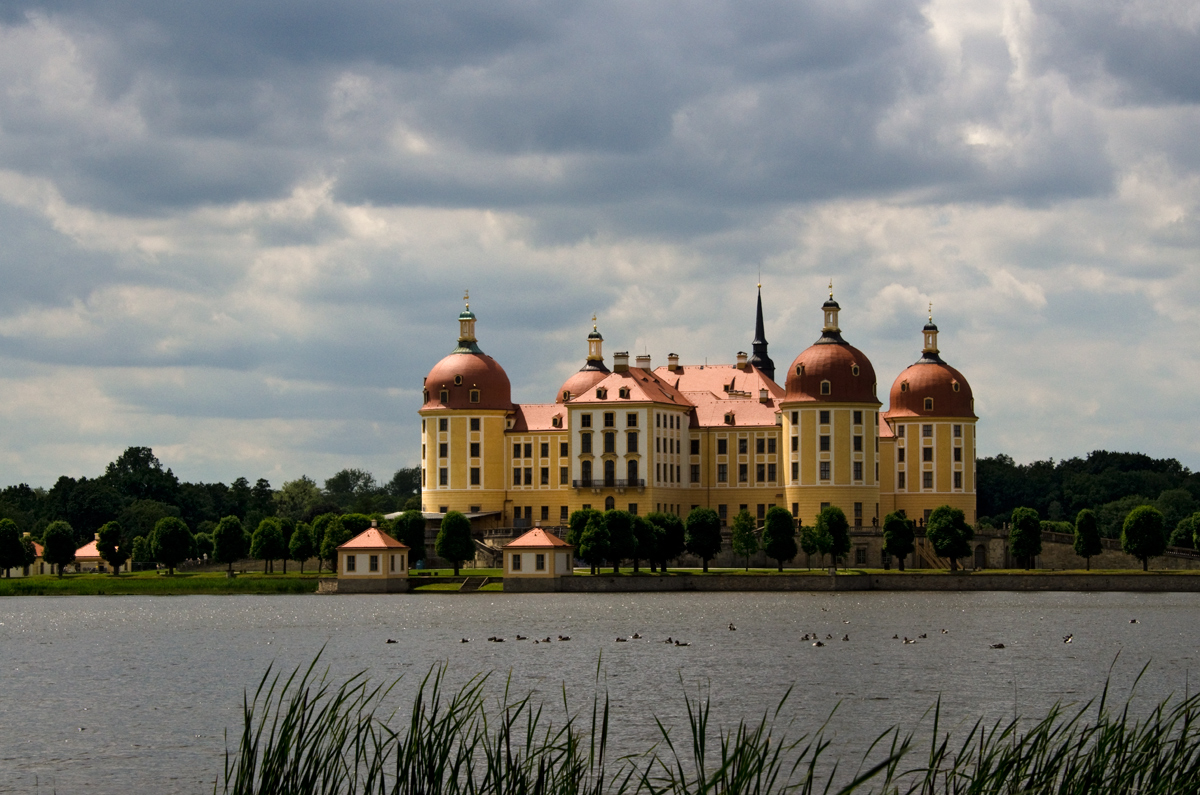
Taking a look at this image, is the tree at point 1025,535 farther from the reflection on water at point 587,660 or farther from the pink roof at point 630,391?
the pink roof at point 630,391

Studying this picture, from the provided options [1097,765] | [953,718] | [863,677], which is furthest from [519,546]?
[1097,765]

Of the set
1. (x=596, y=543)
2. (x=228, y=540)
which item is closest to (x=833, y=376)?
(x=596, y=543)

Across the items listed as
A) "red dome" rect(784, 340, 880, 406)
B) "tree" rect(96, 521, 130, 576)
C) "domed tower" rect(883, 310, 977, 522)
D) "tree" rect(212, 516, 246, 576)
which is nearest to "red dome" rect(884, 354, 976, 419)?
"domed tower" rect(883, 310, 977, 522)

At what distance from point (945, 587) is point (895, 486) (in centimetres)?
2642

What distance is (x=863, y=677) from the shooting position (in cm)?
4369

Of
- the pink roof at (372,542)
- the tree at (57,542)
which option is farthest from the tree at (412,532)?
the tree at (57,542)

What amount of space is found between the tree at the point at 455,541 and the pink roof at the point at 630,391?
17916mm

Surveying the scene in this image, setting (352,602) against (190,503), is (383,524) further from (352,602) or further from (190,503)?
(190,503)

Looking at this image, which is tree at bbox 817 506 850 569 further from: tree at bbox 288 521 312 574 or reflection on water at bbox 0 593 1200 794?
tree at bbox 288 521 312 574

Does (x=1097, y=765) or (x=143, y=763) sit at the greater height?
(x=1097, y=765)

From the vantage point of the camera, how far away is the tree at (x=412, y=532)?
100125 mm

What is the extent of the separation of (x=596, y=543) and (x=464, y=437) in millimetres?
27920

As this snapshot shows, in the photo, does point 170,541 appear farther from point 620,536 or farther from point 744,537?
point 744,537

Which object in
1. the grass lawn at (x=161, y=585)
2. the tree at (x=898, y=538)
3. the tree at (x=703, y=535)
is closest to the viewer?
Answer: the grass lawn at (x=161, y=585)
